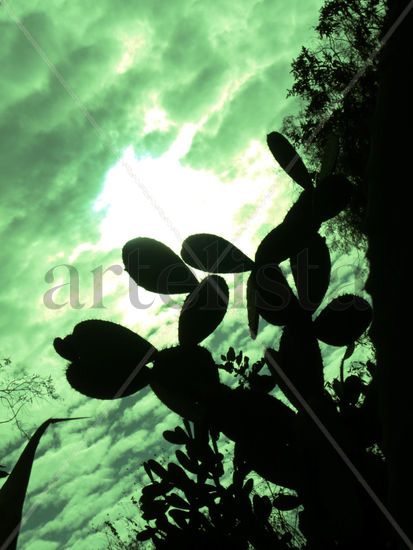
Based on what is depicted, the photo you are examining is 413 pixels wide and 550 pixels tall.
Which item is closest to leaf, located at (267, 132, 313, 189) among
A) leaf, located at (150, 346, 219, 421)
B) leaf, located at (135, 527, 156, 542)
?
leaf, located at (150, 346, 219, 421)

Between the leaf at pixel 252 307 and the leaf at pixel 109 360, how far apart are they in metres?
0.15

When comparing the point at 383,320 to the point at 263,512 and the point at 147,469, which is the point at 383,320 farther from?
the point at 147,469

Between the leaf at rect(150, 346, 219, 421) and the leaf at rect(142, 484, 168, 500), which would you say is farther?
the leaf at rect(142, 484, 168, 500)

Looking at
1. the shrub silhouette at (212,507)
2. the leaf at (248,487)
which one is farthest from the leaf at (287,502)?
the leaf at (248,487)

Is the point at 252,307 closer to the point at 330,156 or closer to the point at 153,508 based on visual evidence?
the point at 330,156

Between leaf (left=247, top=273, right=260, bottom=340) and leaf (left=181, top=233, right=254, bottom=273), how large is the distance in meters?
0.03

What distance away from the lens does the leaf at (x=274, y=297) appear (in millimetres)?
590

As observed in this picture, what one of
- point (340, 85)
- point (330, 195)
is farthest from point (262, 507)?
point (340, 85)

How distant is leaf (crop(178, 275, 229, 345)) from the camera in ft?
2.06

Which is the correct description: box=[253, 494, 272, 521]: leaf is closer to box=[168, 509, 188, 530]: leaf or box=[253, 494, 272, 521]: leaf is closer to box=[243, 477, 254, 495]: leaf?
box=[243, 477, 254, 495]: leaf

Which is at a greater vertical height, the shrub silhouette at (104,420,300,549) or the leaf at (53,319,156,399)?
the leaf at (53,319,156,399)

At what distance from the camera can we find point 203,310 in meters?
0.63

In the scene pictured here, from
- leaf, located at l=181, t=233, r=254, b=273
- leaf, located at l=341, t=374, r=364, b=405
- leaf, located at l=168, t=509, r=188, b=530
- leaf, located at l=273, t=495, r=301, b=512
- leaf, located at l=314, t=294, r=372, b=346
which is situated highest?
leaf, located at l=181, t=233, r=254, b=273

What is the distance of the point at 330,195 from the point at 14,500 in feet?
1.71
